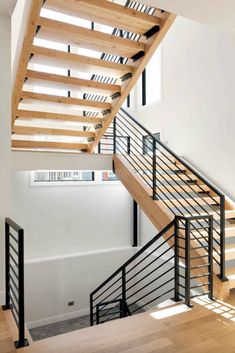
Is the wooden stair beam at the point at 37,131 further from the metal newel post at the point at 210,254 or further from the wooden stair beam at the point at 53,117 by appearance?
the metal newel post at the point at 210,254

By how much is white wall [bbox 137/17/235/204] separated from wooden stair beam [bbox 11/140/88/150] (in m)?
1.71

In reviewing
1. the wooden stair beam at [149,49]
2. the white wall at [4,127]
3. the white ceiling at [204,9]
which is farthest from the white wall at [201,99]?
the white wall at [4,127]

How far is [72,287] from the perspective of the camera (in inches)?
228

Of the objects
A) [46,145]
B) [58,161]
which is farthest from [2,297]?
[46,145]

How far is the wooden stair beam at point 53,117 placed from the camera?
3.94 meters

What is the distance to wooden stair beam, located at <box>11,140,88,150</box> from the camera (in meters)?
4.63

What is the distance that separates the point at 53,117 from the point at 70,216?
96.0 inches

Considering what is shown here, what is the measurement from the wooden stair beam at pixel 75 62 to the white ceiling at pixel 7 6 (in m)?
0.38

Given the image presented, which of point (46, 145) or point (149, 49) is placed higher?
point (149, 49)

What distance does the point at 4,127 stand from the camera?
9.53 feet

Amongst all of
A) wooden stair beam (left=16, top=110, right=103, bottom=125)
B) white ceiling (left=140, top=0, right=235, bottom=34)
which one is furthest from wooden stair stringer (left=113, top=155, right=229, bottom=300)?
white ceiling (left=140, top=0, right=235, bottom=34)

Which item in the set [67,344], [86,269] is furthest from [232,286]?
[86,269]

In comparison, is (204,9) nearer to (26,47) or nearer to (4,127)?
(26,47)

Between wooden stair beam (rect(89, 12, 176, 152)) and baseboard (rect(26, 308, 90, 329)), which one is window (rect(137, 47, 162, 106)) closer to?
wooden stair beam (rect(89, 12, 176, 152))
